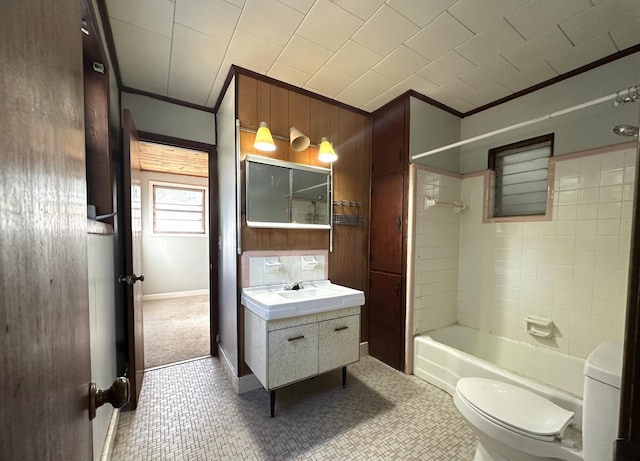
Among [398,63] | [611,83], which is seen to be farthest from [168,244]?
[611,83]

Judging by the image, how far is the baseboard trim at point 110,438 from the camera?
1342 mm

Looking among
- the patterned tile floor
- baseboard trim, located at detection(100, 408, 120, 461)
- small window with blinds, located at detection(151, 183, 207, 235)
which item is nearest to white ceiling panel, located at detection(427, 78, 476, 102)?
the patterned tile floor

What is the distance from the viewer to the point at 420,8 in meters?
1.44

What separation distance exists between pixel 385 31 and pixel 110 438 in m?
2.98

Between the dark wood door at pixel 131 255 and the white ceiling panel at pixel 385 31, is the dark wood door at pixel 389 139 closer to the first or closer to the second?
the white ceiling panel at pixel 385 31

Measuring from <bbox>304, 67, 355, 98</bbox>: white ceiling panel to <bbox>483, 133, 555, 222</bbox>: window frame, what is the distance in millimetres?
1611

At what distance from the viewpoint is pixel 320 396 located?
78.3 inches

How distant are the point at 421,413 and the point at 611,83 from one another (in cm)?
275

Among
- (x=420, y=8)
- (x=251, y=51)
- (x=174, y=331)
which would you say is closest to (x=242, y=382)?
(x=174, y=331)

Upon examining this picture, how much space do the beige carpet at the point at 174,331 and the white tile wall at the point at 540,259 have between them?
95.2 inches

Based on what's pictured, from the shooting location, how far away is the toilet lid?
1186mm

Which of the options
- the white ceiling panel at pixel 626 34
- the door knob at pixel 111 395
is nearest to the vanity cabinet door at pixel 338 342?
the door knob at pixel 111 395

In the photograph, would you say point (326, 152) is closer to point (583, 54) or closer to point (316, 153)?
point (316, 153)

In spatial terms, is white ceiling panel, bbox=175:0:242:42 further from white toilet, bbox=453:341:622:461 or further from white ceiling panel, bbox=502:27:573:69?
white toilet, bbox=453:341:622:461
